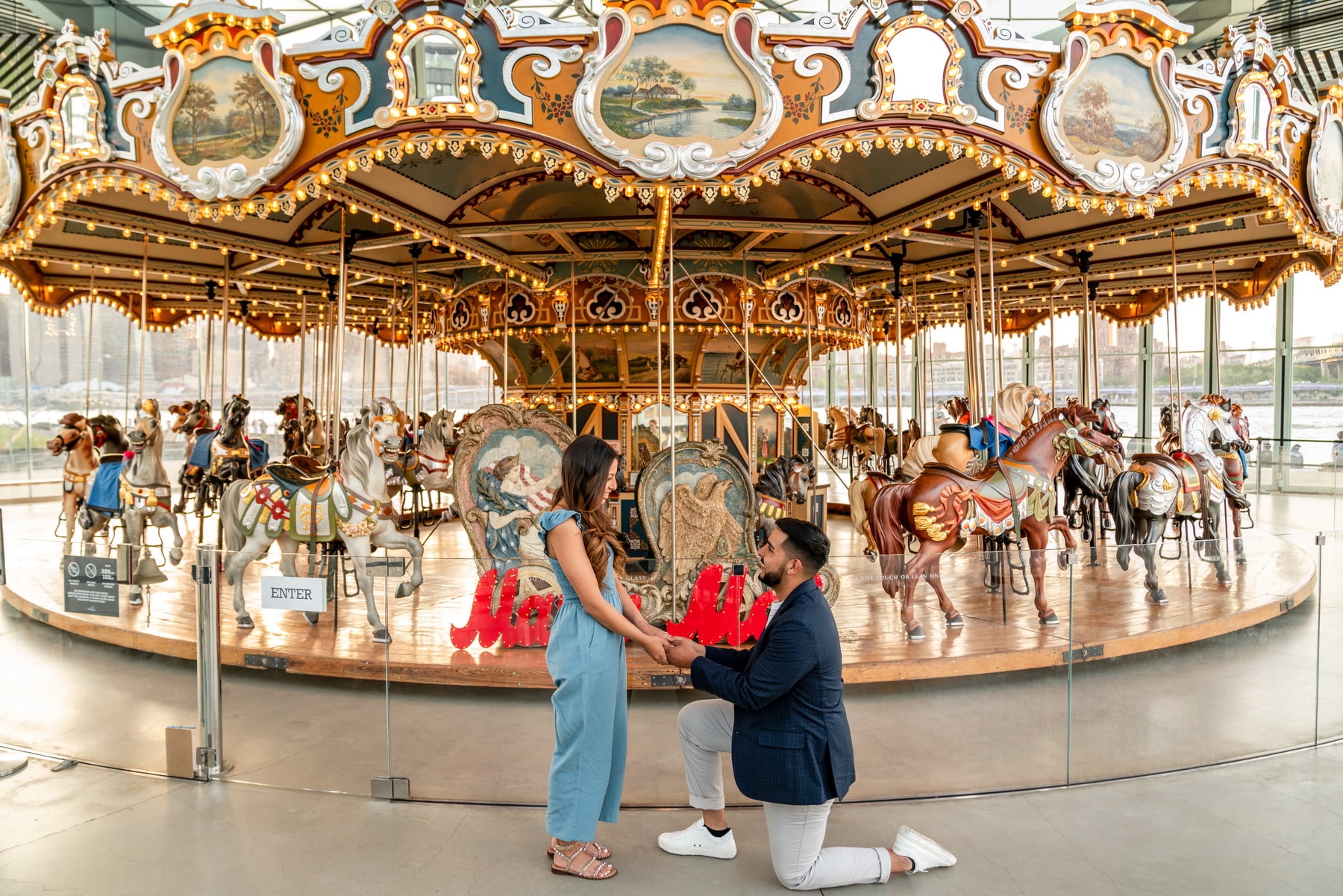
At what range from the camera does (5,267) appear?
10586 mm

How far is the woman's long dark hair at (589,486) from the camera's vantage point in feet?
10.2

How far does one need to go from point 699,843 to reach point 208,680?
2.49 metres

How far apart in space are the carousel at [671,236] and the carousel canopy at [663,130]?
0.08ft

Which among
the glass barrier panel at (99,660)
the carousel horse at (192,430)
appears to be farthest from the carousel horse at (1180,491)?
the carousel horse at (192,430)

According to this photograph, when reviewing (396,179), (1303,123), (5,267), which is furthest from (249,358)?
(1303,123)

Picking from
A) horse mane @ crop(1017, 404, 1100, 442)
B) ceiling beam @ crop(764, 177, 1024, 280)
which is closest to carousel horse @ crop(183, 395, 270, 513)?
ceiling beam @ crop(764, 177, 1024, 280)

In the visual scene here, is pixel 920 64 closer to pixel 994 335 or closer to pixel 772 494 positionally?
pixel 772 494

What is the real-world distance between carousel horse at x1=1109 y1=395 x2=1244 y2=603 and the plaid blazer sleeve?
128 inches

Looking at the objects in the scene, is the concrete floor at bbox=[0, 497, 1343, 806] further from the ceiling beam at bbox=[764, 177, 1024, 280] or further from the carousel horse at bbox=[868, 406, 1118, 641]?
the ceiling beam at bbox=[764, 177, 1024, 280]

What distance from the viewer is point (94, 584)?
15.4 feet

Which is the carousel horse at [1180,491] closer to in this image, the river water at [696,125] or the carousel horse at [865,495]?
the carousel horse at [865,495]

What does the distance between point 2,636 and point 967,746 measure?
4955 mm

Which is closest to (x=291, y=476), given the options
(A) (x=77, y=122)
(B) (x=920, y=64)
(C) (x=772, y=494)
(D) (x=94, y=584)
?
(D) (x=94, y=584)

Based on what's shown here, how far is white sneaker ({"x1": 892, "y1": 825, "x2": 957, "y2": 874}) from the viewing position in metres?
3.28
